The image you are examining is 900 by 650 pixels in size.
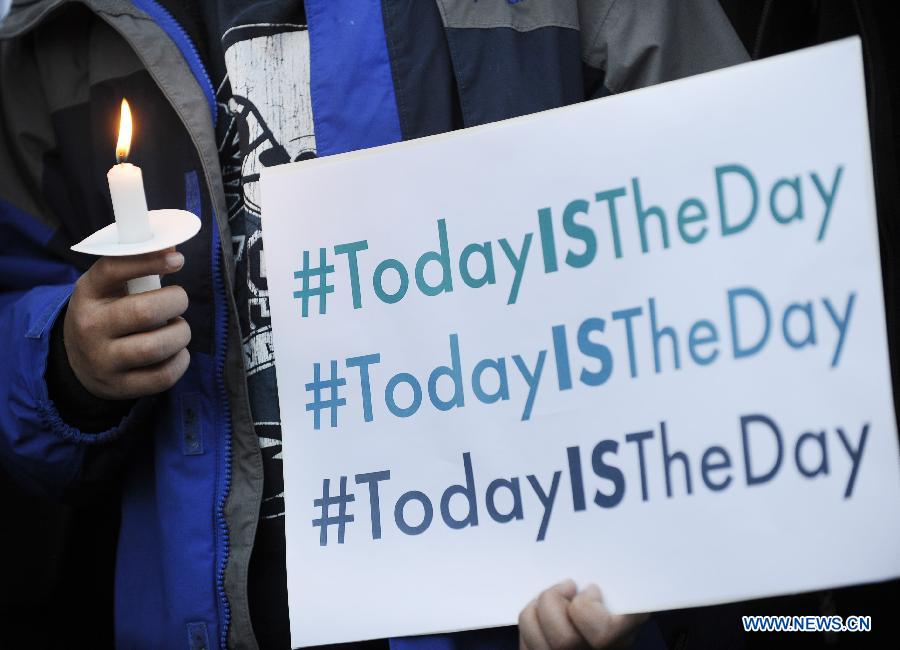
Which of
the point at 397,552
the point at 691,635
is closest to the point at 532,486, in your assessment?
the point at 397,552

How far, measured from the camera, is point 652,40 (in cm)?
123

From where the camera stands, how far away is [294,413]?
112cm

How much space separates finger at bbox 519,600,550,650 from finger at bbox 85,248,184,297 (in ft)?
1.82

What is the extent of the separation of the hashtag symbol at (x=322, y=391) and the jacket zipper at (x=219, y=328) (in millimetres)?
173

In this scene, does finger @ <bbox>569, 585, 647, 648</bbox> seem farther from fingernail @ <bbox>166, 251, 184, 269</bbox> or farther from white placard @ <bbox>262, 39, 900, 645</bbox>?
fingernail @ <bbox>166, 251, 184, 269</bbox>

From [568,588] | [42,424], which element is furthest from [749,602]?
[42,424]

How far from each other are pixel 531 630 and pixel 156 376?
0.54 metres

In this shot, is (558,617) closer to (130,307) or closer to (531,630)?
(531,630)

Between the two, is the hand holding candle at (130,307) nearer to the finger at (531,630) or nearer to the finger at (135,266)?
the finger at (135,266)

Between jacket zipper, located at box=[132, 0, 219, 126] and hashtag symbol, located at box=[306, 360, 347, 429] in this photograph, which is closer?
hashtag symbol, located at box=[306, 360, 347, 429]

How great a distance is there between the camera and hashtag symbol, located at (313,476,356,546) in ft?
3.56

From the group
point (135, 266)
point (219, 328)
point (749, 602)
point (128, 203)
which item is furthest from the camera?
point (749, 602)

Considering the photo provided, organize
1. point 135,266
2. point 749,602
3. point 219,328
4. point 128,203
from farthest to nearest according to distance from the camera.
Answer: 1. point 749,602
2. point 219,328
3. point 135,266
4. point 128,203

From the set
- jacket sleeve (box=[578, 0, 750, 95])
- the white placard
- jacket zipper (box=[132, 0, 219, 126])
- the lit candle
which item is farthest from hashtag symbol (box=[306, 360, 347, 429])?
jacket sleeve (box=[578, 0, 750, 95])
